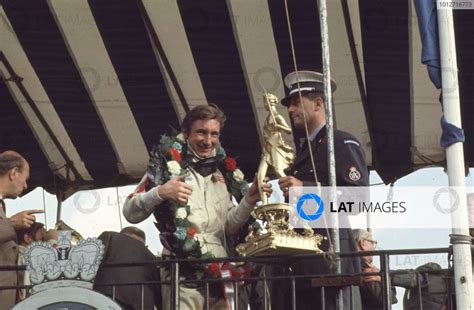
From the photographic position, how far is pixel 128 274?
6.56m

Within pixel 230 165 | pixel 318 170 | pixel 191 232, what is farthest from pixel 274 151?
pixel 191 232

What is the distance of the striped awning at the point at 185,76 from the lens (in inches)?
360

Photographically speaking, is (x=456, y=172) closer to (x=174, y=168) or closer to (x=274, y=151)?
(x=274, y=151)

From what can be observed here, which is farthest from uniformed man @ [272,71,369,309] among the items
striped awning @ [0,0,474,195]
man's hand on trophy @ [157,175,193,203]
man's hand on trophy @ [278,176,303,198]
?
striped awning @ [0,0,474,195]

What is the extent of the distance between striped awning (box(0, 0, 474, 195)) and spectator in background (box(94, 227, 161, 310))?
2.98 metres

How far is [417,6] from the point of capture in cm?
650

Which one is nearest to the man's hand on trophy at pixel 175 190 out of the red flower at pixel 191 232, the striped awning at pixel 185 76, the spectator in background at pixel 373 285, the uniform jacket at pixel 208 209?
the uniform jacket at pixel 208 209

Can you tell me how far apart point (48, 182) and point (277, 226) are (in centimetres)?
463

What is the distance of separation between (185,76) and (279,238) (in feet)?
12.8

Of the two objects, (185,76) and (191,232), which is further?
(185,76)

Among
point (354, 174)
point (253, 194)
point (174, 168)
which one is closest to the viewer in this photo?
point (354, 174)

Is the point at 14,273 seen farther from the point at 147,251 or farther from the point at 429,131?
the point at 429,131

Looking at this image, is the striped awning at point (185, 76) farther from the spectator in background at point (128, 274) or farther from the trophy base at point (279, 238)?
the trophy base at point (279, 238)
